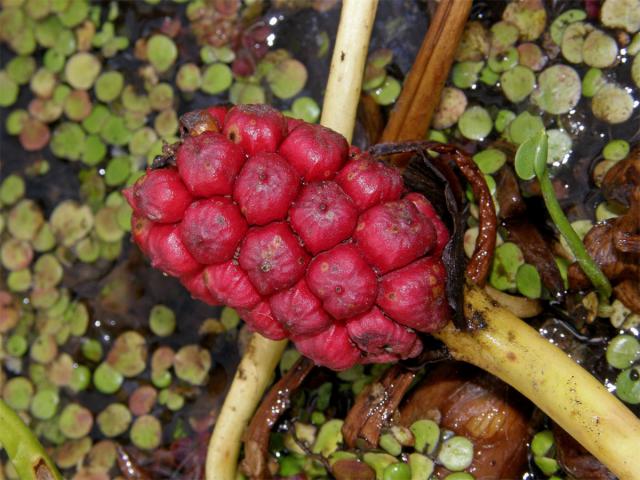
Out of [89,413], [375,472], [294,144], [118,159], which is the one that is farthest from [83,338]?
[294,144]

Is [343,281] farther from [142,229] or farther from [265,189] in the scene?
[142,229]

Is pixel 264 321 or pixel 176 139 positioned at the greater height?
pixel 264 321

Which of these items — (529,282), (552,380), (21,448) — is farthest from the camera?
(529,282)

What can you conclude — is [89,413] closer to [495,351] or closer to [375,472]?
[375,472]

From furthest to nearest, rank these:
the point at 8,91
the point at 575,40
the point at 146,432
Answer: the point at 8,91 < the point at 146,432 < the point at 575,40

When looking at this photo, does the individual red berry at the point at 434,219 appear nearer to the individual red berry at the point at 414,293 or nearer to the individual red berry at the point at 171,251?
the individual red berry at the point at 414,293

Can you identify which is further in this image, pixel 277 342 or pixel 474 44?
pixel 474 44

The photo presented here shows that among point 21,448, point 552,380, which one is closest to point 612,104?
point 552,380
